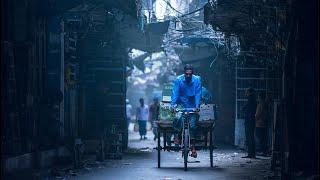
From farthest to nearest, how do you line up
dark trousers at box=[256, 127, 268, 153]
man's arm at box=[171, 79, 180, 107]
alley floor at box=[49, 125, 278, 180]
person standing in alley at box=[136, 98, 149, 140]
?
person standing in alley at box=[136, 98, 149, 140], dark trousers at box=[256, 127, 268, 153], man's arm at box=[171, 79, 180, 107], alley floor at box=[49, 125, 278, 180]

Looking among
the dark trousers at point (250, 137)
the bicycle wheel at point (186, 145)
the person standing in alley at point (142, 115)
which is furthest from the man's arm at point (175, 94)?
the person standing in alley at point (142, 115)

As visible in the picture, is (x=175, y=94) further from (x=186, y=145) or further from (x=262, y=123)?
(x=262, y=123)

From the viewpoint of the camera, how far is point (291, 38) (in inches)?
399

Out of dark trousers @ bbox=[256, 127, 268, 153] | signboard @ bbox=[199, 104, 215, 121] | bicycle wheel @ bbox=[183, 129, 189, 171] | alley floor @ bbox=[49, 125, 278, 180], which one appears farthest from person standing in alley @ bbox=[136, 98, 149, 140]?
bicycle wheel @ bbox=[183, 129, 189, 171]

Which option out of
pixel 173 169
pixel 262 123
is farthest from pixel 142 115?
pixel 173 169

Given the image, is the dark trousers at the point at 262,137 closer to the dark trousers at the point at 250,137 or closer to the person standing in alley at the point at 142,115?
the dark trousers at the point at 250,137

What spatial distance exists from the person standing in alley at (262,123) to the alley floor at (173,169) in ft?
2.56

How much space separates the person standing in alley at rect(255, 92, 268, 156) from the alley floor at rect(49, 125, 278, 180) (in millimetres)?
781

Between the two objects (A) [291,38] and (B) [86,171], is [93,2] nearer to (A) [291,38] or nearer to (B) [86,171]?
(B) [86,171]

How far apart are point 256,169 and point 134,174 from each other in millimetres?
3012

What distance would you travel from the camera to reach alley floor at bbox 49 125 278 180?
1233 centimetres

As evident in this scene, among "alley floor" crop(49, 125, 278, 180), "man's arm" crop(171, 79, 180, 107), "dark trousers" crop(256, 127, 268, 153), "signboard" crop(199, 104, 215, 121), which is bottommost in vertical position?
"alley floor" crop(49, 125, 278, 180)

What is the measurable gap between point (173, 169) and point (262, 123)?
16.9 feet

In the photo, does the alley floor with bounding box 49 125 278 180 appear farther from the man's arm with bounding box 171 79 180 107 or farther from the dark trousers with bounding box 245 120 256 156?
the man's arm with bounding box 171 79 180 107
